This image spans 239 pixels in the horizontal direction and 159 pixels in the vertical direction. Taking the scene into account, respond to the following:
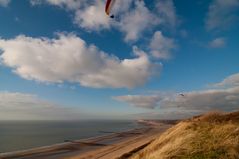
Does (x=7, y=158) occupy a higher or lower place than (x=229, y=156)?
lower

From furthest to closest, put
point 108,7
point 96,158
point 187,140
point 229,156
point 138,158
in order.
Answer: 1. point 96,158
2. point 108,7
3. point 138,158
4. point 187,140
5. point 229,156

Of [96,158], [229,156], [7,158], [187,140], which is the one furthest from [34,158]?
[229,156]

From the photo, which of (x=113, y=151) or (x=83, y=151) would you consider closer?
(x=113, y=151)

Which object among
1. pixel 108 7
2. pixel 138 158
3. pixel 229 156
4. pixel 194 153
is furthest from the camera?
pixel 108 7

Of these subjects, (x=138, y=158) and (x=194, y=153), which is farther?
(x=138, y=158)

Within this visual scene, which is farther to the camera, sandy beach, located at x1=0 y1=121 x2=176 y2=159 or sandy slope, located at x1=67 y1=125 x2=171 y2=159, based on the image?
sandy beach, located at x1=0 y1=121 x2=176 y2=159

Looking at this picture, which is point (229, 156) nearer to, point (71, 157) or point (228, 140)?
point (228, 140)

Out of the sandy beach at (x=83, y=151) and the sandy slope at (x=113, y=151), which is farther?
the sandy beach at (x=83, y=151)

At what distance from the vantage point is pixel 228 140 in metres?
10.1

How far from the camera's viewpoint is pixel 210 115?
60.7ft

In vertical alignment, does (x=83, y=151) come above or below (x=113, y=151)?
below

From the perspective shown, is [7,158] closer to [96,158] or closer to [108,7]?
[96,158]

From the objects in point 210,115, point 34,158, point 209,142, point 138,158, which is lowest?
point 34,158

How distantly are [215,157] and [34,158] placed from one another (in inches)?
1320
